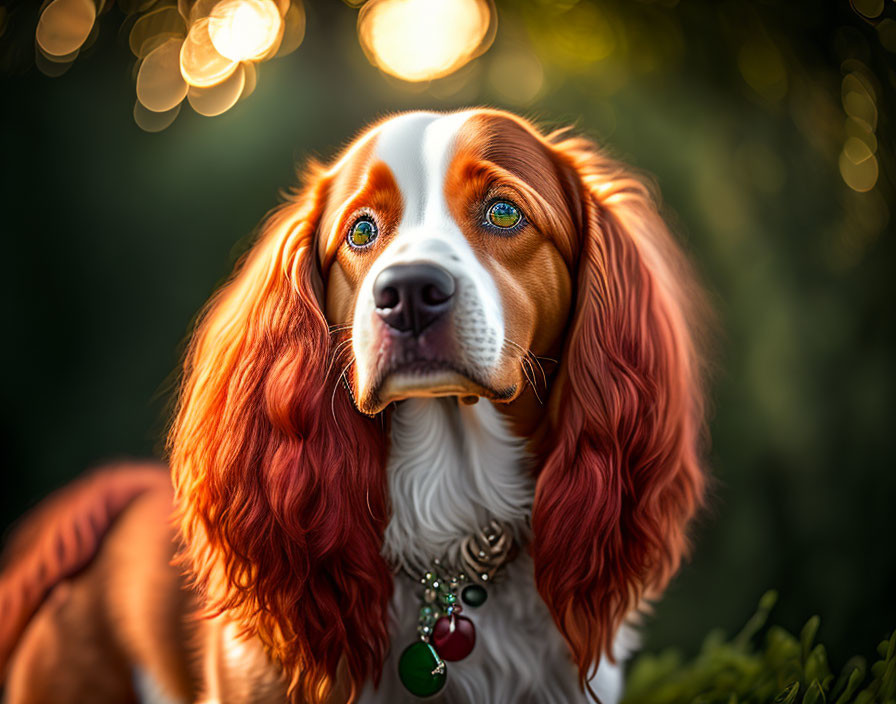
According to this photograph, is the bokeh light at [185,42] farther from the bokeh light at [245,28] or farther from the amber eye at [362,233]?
the amber eye at [362,233]

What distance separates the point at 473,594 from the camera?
122 centimetres

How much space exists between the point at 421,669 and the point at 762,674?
0.80m

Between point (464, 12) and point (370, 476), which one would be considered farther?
point (464, 12)

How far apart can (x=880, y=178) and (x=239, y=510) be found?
1.43 m

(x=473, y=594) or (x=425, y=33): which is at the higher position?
(x=425, y=33)

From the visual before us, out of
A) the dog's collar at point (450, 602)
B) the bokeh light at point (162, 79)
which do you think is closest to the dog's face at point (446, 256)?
the dog's collar at point (450, 602)

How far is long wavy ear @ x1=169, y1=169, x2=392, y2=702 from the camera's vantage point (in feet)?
3.85

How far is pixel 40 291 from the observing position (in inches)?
63.0

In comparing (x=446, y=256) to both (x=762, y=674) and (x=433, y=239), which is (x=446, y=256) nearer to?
(x=433, y=239)

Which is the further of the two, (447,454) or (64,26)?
(64,26)

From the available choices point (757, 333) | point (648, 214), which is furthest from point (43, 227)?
point (757, 333)

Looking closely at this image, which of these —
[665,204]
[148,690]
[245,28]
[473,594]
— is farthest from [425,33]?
[148,690]

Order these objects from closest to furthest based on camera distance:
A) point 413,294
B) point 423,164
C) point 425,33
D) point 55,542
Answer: point 413,294
point 423,164
point 425,33
point 55,542

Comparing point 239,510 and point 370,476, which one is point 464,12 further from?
point 239,510
